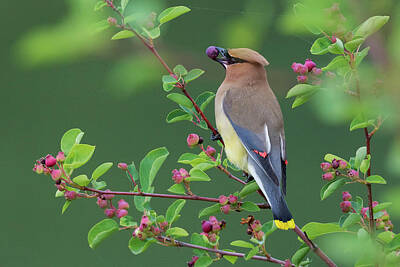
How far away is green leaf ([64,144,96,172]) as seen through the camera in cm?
121

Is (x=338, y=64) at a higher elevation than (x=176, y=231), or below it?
higher

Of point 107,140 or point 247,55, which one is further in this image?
point 107,140

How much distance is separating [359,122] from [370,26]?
14cm

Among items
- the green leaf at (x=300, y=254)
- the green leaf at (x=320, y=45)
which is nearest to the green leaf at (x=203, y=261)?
the green leaf at (x=300, y=254)

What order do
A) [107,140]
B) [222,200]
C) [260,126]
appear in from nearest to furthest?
[222,200] → [260,126] → [107,140]

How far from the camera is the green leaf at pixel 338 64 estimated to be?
3.89 ft

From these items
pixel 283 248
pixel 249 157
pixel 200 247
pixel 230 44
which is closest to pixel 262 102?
pixel 249 157

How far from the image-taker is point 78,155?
122 centimetres

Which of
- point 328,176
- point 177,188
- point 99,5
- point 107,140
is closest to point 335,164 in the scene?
point 328,176

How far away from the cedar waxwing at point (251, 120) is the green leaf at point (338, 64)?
30 centimetres

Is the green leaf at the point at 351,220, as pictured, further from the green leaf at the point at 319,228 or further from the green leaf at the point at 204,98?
the green leaf at the point at 204,98

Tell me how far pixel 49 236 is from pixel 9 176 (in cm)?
49

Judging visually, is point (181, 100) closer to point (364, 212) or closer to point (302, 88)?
point (302, 88)

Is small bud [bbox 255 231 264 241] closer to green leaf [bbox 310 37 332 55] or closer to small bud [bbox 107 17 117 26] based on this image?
green leaf [bbox 310 37 332 55]
